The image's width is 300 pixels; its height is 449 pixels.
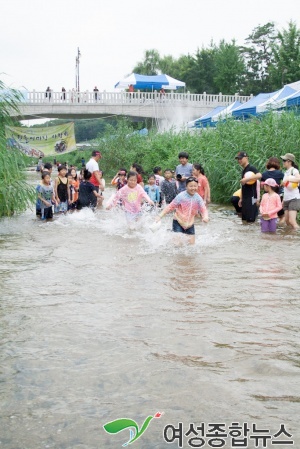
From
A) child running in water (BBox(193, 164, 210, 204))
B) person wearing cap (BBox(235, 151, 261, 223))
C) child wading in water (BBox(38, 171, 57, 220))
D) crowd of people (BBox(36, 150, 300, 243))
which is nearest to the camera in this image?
crowd of people (BBox(36, 150, 300, 243))

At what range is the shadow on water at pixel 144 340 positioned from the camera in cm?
375

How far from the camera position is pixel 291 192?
11633 mm

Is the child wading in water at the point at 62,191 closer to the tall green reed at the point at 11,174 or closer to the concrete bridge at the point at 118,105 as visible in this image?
the tall green reed at the point at 11,174

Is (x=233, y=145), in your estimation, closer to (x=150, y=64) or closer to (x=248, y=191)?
(x=248, y=191)

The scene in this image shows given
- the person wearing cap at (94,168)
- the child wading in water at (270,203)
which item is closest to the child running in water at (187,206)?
the child wading in water at (270,203)

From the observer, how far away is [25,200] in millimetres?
12531

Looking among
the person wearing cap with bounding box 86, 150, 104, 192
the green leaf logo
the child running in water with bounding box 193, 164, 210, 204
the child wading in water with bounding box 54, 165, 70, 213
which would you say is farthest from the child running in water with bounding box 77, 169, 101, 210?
the green leaf logo

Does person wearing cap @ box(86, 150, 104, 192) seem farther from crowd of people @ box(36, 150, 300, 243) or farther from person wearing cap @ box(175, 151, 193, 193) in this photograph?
person wearing cap @ box(175, 151, 193, 193)

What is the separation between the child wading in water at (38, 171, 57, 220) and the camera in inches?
545

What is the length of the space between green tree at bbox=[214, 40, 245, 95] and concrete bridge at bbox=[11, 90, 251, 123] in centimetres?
1432

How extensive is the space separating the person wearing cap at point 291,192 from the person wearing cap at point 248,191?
0.65 meters

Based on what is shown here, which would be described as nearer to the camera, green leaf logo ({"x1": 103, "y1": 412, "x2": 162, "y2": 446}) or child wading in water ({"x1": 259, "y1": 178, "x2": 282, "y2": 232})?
green leaf logo ({"x1": 103, "y1": 412, "x2": 162, "y2": 446})

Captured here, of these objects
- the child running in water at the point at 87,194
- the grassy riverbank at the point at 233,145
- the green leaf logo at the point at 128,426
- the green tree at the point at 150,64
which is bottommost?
the green leaf logo at the point at 128,426

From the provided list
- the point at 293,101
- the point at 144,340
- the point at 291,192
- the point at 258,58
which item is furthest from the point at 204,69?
the point at 144,340
